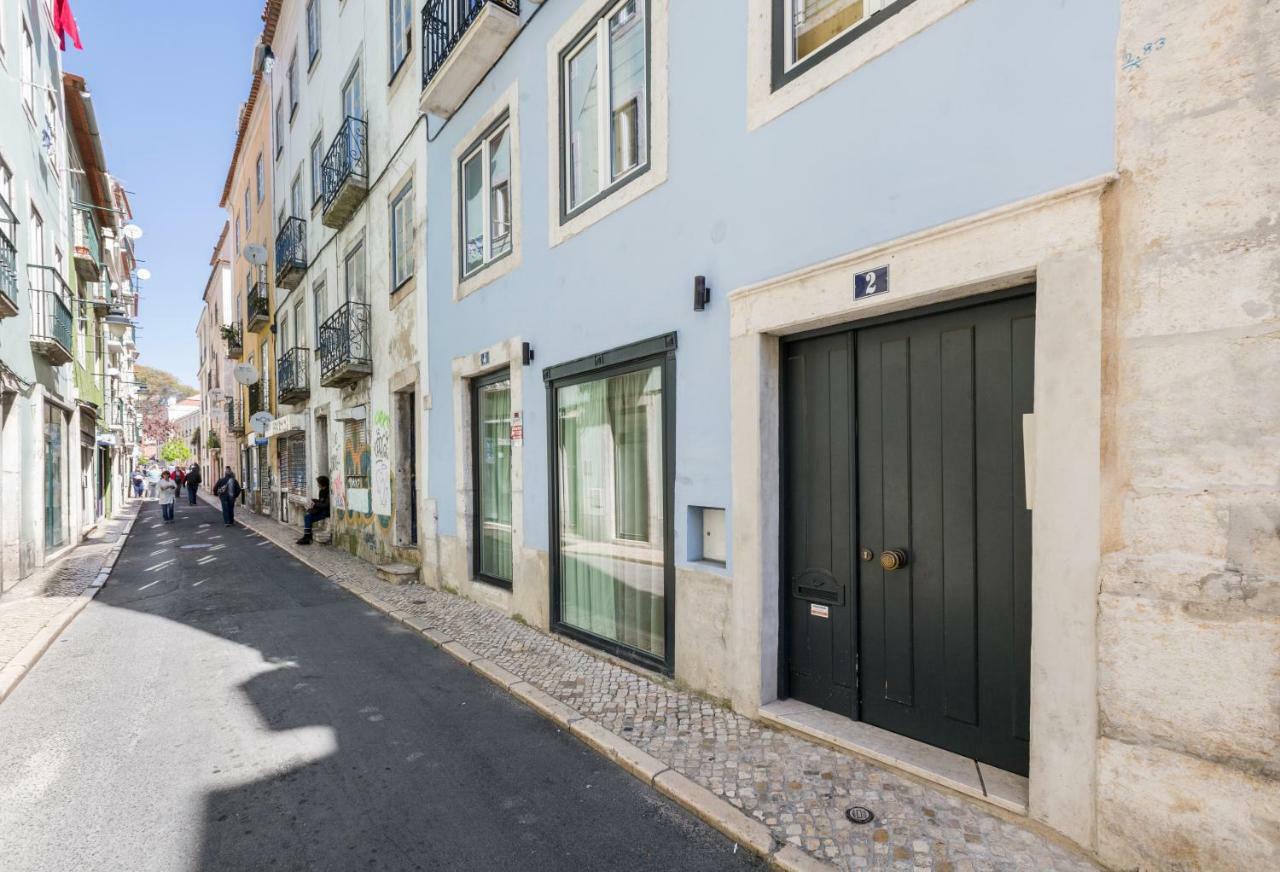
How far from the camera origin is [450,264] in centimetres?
870

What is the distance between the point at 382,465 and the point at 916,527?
381 inches

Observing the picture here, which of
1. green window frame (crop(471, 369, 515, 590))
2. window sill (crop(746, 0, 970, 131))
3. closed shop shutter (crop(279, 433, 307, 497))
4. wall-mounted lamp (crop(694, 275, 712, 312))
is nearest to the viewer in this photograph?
window sill (crop(746, 0, 970, 131))

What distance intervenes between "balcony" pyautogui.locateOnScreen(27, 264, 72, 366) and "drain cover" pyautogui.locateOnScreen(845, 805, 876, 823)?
13129 millimetres

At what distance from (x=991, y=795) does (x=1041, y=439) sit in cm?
167

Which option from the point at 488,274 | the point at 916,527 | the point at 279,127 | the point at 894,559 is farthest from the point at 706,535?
the point at 279,127

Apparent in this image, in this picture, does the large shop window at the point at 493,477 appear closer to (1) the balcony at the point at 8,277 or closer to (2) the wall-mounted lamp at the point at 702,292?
(2) the wall-mounted lamp at the point at 702,292

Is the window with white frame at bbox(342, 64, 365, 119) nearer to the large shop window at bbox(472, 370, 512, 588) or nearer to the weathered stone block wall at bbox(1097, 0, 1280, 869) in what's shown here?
the large shop window at bbox(472, 370, 512, 588)

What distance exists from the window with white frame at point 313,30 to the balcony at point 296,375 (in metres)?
6.57

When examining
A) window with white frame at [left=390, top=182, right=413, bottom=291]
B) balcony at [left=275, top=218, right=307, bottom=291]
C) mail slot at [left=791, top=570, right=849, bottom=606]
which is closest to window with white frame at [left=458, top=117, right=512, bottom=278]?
window with white frame at [left=390, top=182, right=413, bottom=291]

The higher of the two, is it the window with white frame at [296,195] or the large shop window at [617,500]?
the window with white frame at [296,195]

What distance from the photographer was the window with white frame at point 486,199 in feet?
24.6

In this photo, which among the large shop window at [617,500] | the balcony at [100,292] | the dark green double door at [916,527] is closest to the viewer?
the dark green double door at [916,527]

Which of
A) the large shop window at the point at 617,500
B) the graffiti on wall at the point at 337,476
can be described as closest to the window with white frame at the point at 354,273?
the graffiti on wall at the point at 337,476

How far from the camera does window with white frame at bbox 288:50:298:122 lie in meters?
16.4
